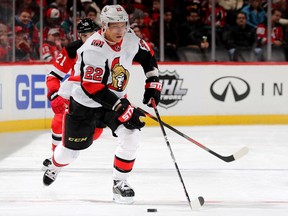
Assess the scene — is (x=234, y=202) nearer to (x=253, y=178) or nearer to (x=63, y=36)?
(x=253, y=178)

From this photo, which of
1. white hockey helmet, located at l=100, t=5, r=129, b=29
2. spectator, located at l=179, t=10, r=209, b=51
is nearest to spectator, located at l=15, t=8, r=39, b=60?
spectator, located at l=179, t=10, r=209, b=51

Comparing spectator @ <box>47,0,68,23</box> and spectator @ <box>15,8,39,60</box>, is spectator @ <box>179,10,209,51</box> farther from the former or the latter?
spectator @ <box>15,8,39,60</box>

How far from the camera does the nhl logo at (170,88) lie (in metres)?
10.5

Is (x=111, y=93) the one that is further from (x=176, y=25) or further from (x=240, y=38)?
(x=240, y=38)

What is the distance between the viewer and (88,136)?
5566 mm

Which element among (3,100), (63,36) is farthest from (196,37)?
(3,100)

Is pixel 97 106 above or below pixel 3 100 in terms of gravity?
above

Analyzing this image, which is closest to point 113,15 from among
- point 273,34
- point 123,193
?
point 123,193

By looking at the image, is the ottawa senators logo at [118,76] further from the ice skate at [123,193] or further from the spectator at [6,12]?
the spectator at [6,12]

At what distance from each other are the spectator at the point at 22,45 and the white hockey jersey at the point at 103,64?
4.82 metres

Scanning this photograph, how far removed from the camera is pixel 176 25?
426 inches

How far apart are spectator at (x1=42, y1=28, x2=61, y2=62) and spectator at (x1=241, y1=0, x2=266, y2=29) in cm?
225

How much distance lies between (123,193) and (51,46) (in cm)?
548

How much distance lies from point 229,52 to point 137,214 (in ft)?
20.3
